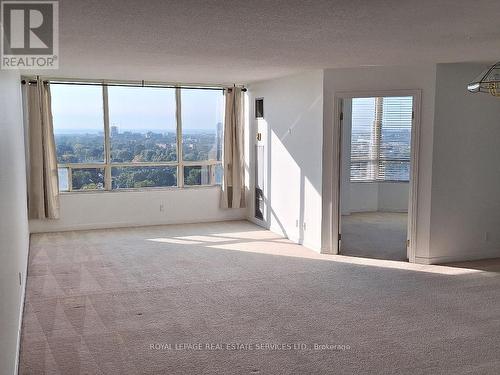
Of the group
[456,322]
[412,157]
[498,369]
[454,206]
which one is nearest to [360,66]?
[412,157]

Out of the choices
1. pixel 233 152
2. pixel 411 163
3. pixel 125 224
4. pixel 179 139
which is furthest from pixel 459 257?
pixel 125 224

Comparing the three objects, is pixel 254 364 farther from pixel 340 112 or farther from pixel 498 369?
pixel 340 112

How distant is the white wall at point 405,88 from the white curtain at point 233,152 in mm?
2585

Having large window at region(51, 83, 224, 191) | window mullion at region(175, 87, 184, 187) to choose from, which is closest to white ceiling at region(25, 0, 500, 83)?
large window at region(51, 83, 224, 191)

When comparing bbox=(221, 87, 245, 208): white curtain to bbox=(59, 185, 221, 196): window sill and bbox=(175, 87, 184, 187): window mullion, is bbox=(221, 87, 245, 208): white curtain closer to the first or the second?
bbox=(59, 185, 221, 196): window sill

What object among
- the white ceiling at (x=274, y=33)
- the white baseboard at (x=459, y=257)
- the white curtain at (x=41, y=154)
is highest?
the white ceiling at (x=274, y=33)

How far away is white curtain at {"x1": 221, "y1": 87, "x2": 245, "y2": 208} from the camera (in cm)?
838

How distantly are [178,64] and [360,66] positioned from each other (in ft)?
6.93

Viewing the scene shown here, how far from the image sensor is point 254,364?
3361 mm

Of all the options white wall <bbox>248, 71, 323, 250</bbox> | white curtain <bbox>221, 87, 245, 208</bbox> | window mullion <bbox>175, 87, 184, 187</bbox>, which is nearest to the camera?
white wall <bbox>248, 71, 323, 250</bbox>

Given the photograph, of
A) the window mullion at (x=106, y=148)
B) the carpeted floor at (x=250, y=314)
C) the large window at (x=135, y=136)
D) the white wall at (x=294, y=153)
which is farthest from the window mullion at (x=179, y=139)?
the carpeted floor at (x=250, y=314)

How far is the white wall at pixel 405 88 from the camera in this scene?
5680mm

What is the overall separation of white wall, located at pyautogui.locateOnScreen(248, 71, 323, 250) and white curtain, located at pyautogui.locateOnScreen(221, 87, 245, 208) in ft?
1.23

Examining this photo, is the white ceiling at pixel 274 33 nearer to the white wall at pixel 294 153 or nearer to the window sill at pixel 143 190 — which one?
the white wall at pixel 294 153
